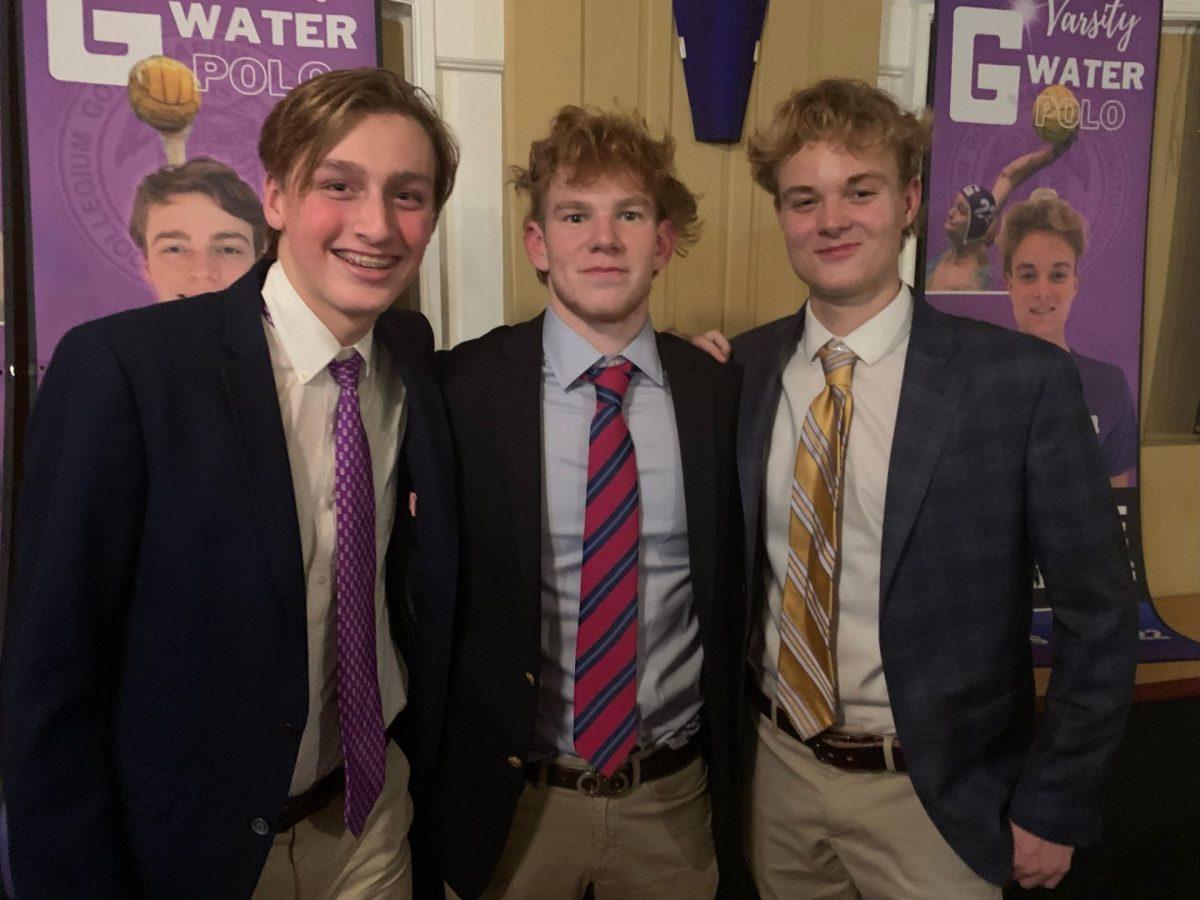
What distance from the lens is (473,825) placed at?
1.44m

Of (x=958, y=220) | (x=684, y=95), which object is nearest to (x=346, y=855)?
(x=684, y=95)

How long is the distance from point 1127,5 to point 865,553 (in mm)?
2140

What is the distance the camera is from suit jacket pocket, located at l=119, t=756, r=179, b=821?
3.70 ft

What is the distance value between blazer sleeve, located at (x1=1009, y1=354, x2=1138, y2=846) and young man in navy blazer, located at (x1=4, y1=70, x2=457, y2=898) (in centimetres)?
99

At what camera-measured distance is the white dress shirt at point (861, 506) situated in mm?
A: 1430

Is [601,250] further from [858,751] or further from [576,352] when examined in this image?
[858,751]

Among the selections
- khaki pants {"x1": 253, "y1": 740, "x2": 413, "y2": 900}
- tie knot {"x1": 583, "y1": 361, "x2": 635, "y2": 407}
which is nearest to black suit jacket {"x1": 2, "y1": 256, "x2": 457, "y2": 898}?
khaki pants {"x1": 253, "y1": 740, "x2": 413, "y2": 900}

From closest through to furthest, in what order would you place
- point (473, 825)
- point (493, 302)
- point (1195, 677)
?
point (473, 825), point (493, 302), point (1195, 677)

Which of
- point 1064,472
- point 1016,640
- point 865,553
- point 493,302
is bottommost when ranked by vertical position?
point 1016,640

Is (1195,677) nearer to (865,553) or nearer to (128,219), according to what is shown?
(865,553)

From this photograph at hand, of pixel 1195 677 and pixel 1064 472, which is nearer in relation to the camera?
pixel 1064 472

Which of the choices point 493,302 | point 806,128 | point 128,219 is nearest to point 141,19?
point 128,219

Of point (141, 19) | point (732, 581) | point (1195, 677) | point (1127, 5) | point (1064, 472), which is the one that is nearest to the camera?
point (1064, 472)

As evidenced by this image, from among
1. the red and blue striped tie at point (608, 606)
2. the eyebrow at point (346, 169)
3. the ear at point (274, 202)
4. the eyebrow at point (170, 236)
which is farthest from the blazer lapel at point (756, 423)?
the eyebrow at point (170, 236)
